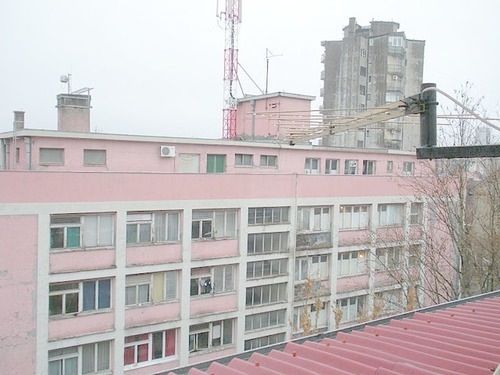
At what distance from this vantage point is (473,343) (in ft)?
13.4

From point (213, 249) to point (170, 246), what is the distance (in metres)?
1.38

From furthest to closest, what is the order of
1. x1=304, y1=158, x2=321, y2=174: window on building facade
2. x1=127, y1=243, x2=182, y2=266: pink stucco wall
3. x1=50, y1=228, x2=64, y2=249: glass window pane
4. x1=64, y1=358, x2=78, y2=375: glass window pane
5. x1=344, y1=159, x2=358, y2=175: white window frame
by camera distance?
1. x1=344, y1=159, x2=358, y2=175: white window frame
2. x1=304, y1=158, x2=321, y2=174: window on building facade
3. x1=127, y1=243, x2=182, y2=266: pink stucco wall
4. x1=64, y1=358, x2=78, y2=375: glass window pane
5. x1=50, y1=228, x2=64, y2=249: glass window pane

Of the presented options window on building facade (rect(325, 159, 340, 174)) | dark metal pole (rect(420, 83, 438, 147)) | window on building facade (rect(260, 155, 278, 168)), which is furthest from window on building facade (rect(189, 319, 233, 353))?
dark metal pole (rect(420, 83, 438, 147))

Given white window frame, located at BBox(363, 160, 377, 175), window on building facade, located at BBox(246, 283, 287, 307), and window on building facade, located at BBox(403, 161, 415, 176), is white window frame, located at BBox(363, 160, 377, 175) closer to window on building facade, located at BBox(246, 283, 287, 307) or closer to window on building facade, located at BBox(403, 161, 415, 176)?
window on building facade, located at BBox(403, 161, 415, 176)

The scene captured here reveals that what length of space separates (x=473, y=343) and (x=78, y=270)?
1032 cm

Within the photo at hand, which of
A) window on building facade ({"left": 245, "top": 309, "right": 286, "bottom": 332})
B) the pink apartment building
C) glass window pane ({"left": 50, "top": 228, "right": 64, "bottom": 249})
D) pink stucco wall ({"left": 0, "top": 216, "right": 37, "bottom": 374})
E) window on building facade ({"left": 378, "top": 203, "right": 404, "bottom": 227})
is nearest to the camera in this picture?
pink stucco wall ({"left": 0, "top": 216, "right": 37, "bottom": 374})

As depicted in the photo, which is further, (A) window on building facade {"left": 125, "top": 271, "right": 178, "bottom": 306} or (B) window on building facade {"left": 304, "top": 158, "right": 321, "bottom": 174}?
(B) window on building facade {"left": 304, "top": 158, "right": 321, "bottom": 174}

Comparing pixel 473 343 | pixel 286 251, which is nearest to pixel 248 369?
pixel 473 343

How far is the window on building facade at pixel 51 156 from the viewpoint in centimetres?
1408

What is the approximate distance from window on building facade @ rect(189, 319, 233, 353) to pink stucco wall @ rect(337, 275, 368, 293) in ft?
14.0

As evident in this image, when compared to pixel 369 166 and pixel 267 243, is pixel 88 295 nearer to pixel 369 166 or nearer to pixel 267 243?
pixel 267 243

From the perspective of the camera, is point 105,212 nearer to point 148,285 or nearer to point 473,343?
point 148,285

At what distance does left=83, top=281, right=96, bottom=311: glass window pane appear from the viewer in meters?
12.9

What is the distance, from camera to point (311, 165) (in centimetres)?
1966
